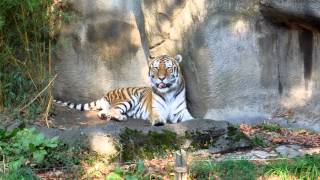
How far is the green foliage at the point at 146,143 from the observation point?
272 inches

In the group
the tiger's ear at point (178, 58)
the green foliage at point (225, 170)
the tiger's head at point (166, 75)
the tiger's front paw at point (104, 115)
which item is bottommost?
the green foliage at point (225, 170)

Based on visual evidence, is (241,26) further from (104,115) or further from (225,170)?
(225,170)

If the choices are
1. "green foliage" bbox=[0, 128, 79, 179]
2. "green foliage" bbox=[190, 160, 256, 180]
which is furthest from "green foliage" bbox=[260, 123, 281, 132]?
"green foliage" bbox=[0, 128, 79, 179]

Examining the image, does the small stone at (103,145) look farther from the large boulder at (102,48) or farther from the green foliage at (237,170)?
the large boulder at (102,48)

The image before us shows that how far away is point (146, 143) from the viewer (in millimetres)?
7043

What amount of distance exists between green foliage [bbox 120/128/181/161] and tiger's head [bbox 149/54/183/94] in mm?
1882

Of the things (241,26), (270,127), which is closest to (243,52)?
(241,26)

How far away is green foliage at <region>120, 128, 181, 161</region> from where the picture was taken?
6910mm

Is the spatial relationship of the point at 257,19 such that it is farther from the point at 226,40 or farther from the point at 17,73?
the point at 17,73

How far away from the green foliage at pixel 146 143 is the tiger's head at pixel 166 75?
1.88 meters

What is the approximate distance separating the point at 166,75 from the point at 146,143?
7.07 feet

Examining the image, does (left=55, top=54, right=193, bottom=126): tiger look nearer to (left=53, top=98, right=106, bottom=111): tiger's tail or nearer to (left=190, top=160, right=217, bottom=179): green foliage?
(left=53, top=98, right=106, bottom=111): tiger's tail

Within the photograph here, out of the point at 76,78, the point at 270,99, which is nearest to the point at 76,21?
the point at 76,78

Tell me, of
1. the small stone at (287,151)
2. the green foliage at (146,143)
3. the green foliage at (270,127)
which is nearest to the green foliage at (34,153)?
the green foliage at (146,143)
